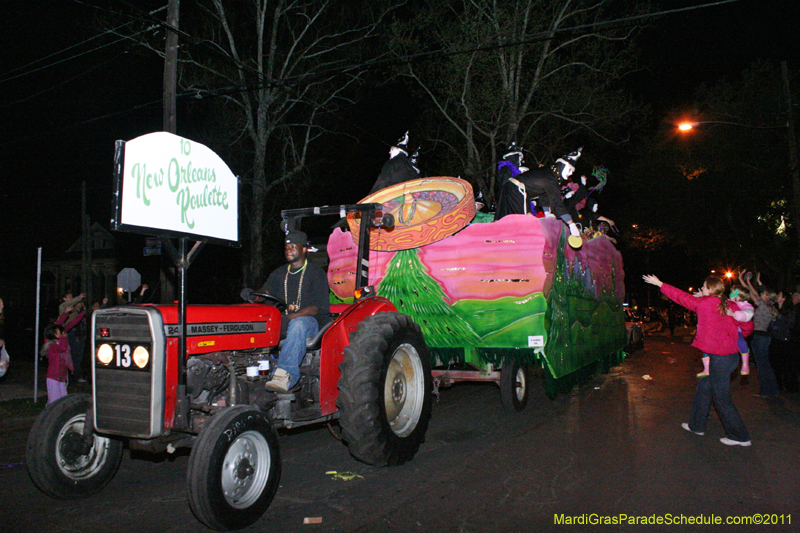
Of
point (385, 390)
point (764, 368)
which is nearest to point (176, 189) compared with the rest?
point (385, 390)

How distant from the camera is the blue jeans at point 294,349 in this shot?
4762 mm

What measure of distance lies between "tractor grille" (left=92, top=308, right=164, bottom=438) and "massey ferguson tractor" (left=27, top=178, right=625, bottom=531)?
1 cm

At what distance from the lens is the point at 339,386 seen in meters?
4.82

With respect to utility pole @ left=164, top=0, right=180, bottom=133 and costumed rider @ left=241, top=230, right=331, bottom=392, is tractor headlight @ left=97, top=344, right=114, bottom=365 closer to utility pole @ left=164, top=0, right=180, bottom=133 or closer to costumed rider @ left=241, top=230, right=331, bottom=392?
costumed rider @ left=241, top=230, right=331, bottom=392

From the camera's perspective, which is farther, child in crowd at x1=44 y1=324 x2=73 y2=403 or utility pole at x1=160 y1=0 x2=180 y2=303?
utility pole at x1=160 y1=0 x2=180 y2=303

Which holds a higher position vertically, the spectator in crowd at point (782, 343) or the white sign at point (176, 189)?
the white sign at point (176, 189)

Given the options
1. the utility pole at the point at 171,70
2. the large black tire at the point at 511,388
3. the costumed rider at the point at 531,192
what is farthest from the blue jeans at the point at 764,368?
the utility pole at the point at 171,70

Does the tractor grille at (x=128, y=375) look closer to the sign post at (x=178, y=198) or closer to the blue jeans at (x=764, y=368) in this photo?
the sign post at (x=178, y=198)

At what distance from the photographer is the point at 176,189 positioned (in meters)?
4.10

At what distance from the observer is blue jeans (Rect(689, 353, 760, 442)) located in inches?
238

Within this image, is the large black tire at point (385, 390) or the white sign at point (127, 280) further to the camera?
the white sign at point (127, 280)

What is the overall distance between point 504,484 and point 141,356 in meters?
3.15

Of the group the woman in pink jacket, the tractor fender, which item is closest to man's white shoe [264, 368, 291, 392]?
the tractor fender

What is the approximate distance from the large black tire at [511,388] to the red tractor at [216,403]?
2506 mm
